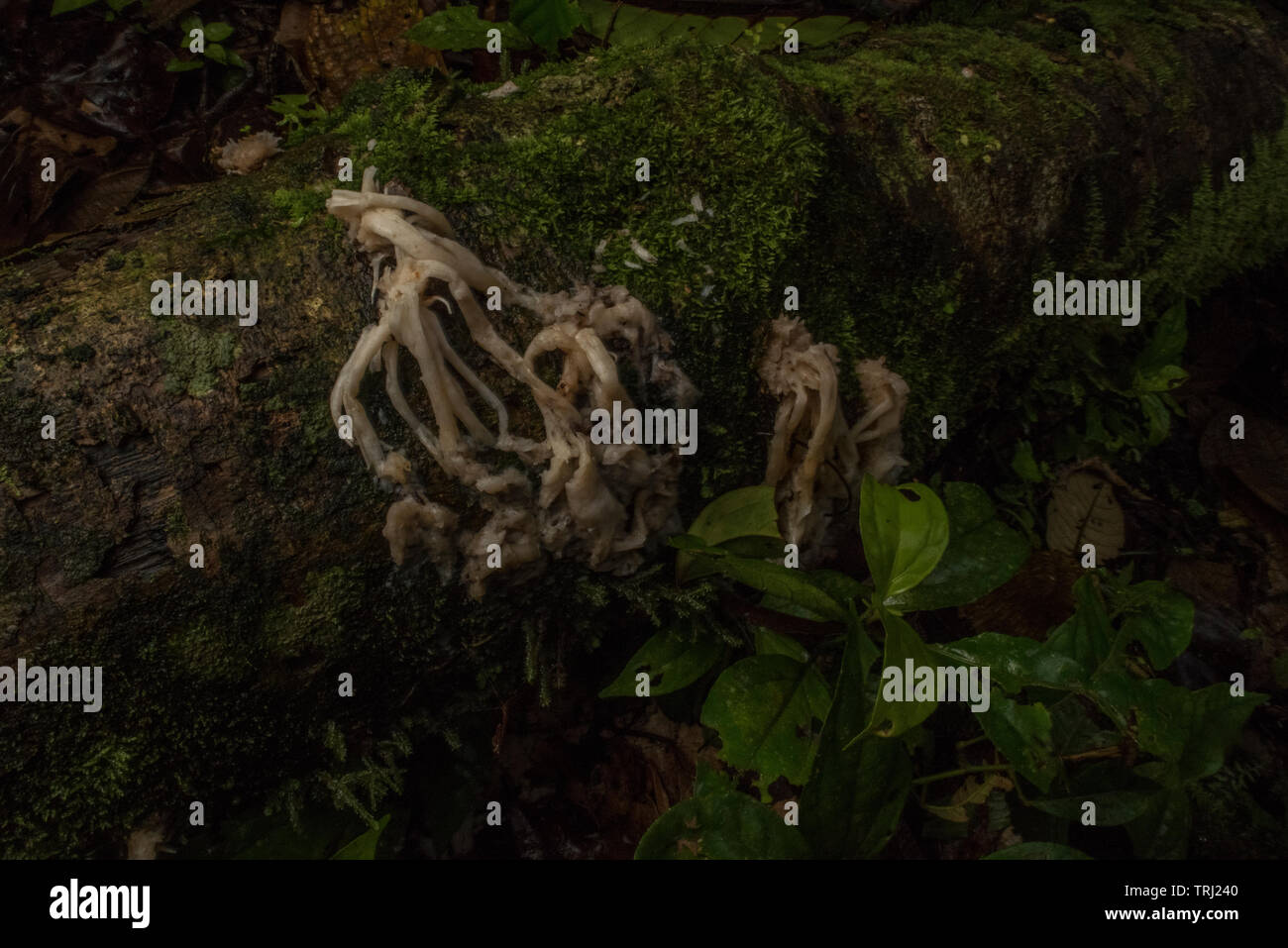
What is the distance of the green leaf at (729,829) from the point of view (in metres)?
2.21

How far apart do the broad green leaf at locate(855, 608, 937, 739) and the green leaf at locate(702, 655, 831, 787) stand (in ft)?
1.15

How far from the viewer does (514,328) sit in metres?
2.32

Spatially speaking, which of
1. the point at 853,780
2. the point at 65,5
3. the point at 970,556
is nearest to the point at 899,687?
the point at 853,780

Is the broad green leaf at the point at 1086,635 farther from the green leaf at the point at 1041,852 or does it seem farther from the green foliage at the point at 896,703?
the green leaf at the point at 1041,852

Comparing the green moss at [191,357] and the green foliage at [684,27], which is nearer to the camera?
the green moss at [191,357]

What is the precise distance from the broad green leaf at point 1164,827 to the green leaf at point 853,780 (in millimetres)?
843

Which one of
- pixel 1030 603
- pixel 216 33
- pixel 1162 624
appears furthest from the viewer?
pixel 216 33

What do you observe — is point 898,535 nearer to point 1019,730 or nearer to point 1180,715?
point 1019,730

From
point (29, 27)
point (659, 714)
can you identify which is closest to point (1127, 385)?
point (659, 714)

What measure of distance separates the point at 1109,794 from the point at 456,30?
12.0 ft

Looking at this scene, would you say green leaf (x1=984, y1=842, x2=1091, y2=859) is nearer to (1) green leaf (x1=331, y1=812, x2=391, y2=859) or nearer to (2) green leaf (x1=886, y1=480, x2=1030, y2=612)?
(2) green leaf (x1=886, y1=480, x2=1030, y2=612)

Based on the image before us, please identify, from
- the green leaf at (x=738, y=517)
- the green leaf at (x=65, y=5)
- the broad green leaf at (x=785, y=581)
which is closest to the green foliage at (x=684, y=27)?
the green leaf at (x=65, y=5)

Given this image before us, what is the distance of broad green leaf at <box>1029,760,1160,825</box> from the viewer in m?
2.53

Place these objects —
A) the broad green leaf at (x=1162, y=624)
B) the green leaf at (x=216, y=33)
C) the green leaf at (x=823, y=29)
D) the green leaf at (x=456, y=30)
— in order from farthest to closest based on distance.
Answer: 1. the green leaf at (x=216, y=33)
2. the green leaf at (x=823, y=29)
3. the green leaf at (x=456, y=30)
4. the broad green leaf at (x=1162, y=624)
